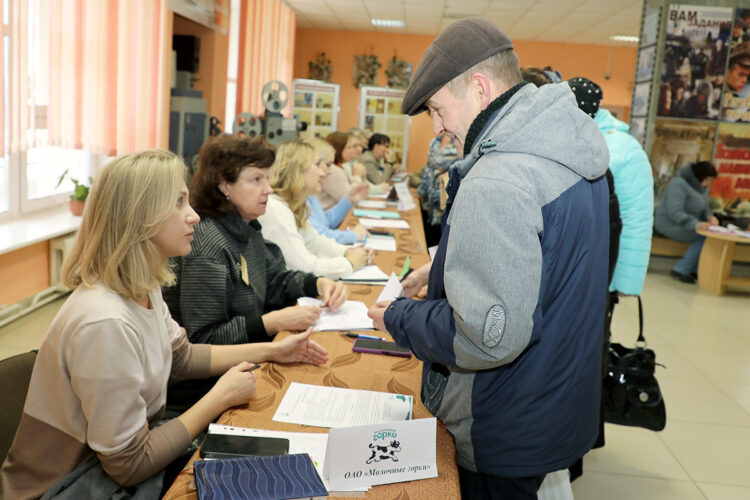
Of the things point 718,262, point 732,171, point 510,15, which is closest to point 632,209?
point 718,262

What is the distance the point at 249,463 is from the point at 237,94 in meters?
7.56

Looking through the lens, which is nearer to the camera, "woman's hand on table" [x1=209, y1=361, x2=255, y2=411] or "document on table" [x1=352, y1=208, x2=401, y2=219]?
"woman's hand on table" [x1=209, y1=361, x2=255, y2=411]

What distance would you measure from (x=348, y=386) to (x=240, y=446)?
0.41 meters

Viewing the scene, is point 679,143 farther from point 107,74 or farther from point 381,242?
point 107,74

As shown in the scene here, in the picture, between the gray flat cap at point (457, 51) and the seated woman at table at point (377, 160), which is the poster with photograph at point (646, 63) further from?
the gray flat cap at point (457, 51)

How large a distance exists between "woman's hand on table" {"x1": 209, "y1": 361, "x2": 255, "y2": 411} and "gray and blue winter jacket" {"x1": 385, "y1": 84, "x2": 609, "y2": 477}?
380mm

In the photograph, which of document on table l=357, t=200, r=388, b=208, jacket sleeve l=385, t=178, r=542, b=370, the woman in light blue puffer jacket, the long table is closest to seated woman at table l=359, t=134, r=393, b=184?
document on table l=357, t=200, r=388, b=208

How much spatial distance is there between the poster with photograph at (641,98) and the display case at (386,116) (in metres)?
5.11

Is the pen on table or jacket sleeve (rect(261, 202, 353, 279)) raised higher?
jacket sleeve (rect(261, 202, 353, 279))

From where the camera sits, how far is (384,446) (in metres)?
1.12

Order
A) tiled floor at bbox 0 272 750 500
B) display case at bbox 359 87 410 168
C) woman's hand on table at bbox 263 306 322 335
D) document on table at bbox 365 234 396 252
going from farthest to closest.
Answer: display case at bbox 359 87 410 168
document on table at bbox 365 234 396 252
tiled floor at bbox 0 272 750 500
woman's hand on table at bbox 263 306 322 335

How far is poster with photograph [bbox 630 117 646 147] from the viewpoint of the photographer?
695 centimetres

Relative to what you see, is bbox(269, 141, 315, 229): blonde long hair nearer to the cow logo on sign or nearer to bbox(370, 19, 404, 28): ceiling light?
the cow logo on sign

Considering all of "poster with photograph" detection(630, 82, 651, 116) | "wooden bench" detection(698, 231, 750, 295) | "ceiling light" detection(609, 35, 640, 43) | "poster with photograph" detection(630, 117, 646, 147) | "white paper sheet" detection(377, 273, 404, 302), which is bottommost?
"wooden bench" detection(698, 231, 750, 295)
